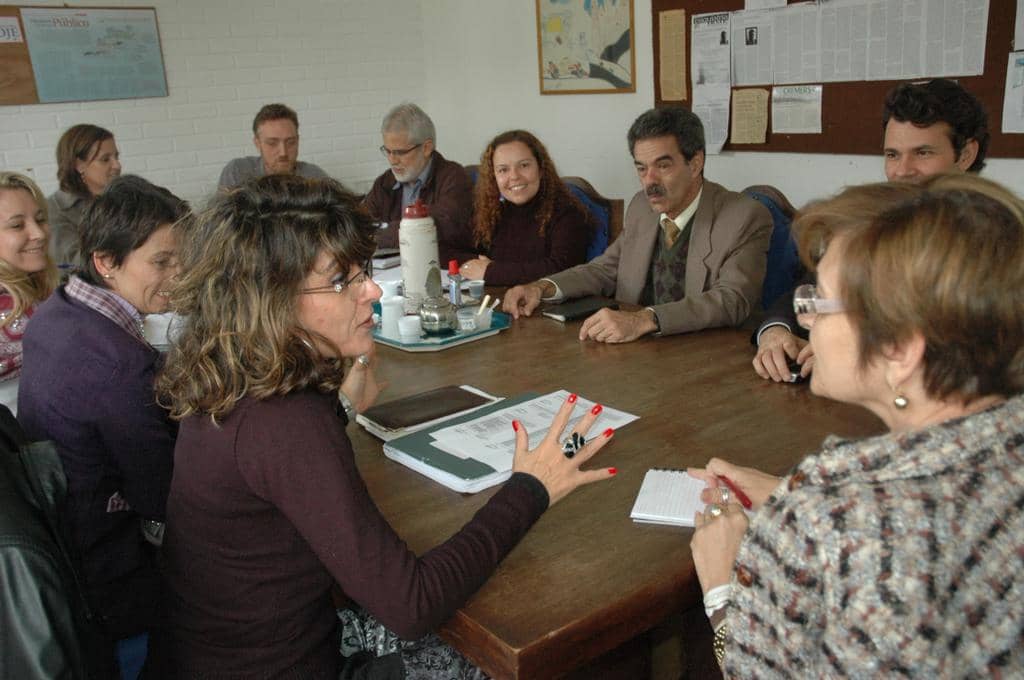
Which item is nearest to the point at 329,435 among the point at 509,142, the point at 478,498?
the point at 478,498

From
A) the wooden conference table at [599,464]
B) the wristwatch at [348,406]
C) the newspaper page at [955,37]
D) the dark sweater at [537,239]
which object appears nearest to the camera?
the wooden conference table at [599,464]

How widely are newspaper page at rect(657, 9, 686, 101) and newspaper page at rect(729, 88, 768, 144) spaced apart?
12.8 inches

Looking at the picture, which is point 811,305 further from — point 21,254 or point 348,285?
point 21,254

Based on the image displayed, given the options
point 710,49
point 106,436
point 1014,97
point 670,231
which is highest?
point 710,49

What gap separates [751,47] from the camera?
12.4 feet

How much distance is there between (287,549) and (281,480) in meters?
0.15

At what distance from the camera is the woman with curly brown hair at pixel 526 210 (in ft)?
11.3

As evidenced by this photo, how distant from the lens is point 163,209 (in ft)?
6.04

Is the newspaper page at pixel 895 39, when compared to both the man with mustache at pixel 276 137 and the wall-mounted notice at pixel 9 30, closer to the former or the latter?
the man with mustache at pixel 276 137

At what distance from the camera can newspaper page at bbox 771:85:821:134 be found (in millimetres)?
3621

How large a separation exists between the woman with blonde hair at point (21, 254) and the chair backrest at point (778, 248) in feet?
7.22

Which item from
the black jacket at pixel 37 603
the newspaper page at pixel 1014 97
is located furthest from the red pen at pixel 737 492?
the newspaper page at pixel 1014 97

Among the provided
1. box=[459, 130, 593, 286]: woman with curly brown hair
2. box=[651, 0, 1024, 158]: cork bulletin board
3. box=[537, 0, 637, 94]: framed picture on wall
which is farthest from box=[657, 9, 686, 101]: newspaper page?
box=[459, 130, 593, 286]: woman with curly brown hair

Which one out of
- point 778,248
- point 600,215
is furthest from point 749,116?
point 778,248
